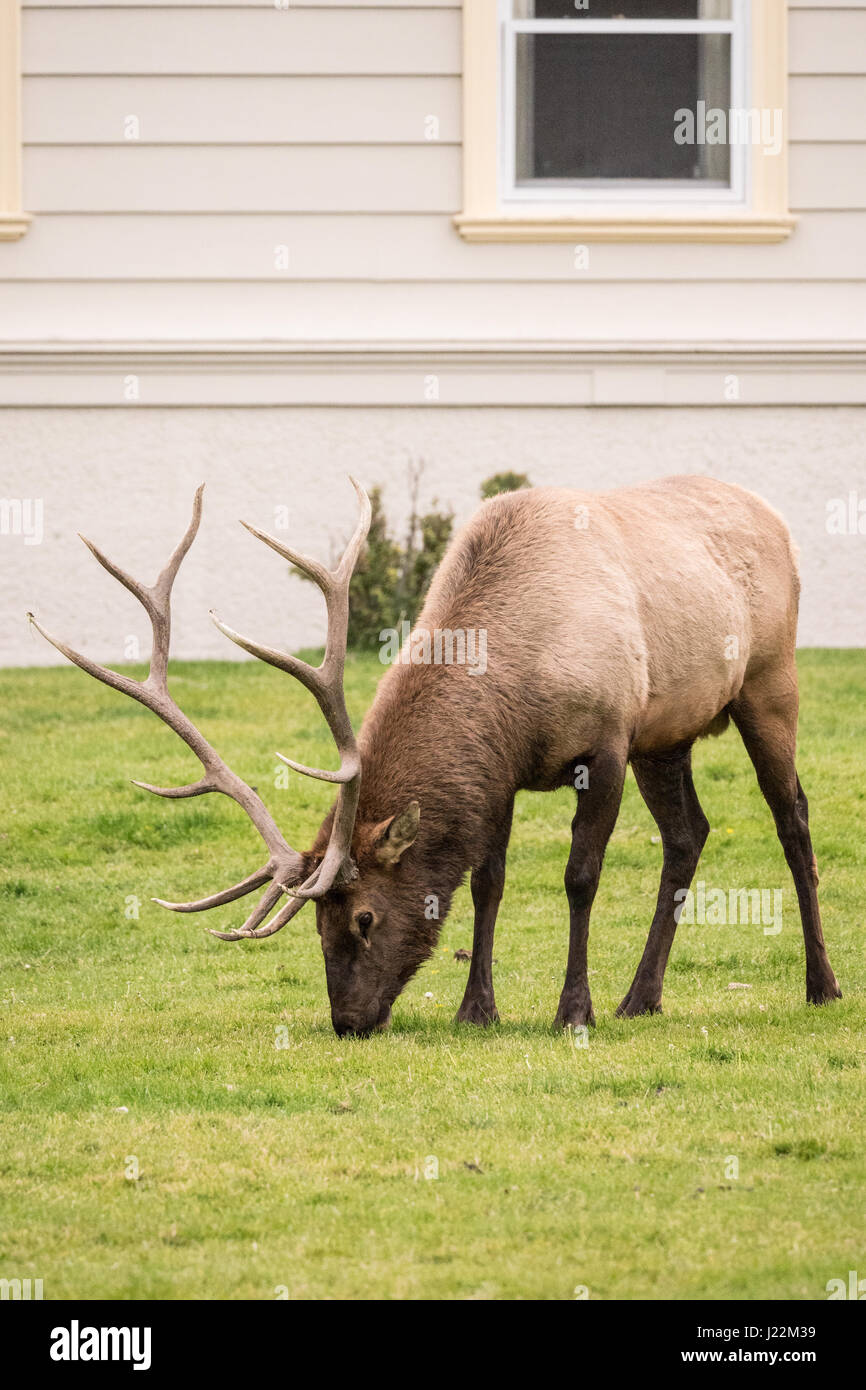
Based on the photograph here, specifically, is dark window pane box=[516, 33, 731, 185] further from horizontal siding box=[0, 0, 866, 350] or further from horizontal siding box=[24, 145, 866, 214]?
horizontal siding box=[24, 145, 866, 214]

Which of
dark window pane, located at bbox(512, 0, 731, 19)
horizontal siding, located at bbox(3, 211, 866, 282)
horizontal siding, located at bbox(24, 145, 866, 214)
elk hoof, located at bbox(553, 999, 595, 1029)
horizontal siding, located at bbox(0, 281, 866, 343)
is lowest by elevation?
elk hoof, located at bbox(553, 999, 595, 1029)

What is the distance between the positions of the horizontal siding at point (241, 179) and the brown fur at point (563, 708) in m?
6.61

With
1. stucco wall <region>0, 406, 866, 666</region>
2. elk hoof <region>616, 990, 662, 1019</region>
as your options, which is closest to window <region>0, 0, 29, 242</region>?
stucco wall <region>0, 406, 866, 666</region>

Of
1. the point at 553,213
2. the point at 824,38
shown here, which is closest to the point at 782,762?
the point at 553,213

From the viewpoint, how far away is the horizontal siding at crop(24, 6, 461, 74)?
14.2 meters

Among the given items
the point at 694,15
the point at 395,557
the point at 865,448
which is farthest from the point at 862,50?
the point at 395,557

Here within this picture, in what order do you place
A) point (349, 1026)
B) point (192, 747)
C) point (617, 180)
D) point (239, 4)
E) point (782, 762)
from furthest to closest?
point (617, 180), point (239, 4), point (782, 762), point (192, 747), point (349, 1026)

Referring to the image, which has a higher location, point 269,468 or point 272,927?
point 269,468

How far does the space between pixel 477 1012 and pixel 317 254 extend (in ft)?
26.9

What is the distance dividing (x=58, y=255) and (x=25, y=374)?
95 cm

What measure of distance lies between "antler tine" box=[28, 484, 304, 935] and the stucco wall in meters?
6.87

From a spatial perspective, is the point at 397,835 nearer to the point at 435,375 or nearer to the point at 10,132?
the point at 435,375

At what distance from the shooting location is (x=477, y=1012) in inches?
299

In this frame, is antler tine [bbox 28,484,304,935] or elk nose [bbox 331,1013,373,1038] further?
elk nose [bbox 331,1013,373,1038]
